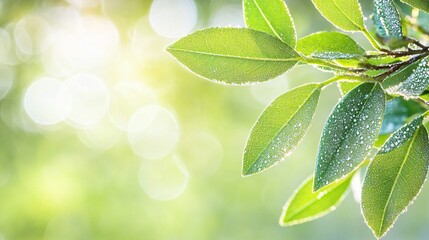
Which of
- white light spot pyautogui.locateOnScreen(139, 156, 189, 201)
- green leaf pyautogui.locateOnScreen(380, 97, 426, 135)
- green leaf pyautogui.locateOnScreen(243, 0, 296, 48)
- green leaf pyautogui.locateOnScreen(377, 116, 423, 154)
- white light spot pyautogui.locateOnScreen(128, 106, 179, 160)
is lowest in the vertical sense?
green leaf pyautogui.locateOnScreen(377, 116, 423, 154)

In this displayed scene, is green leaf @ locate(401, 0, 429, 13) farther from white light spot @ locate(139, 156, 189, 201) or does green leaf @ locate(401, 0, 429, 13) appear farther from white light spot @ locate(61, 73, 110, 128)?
white light spot @ locate(61, 73, 110, 128)

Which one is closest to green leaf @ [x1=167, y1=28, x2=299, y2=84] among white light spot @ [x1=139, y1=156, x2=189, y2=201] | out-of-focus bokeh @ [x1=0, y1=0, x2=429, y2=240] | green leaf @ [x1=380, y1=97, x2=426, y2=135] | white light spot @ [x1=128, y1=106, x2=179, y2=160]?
green leaf @ [x1=380, y1=97, x2=426, y2=135]

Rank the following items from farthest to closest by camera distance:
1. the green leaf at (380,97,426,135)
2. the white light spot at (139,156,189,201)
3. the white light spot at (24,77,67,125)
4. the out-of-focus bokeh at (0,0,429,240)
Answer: the white light spot at (139,156,189,201), the white light spot at (24,77,67,125), the out-of-focus bokeh at (0,0,429,240), the green leaf at (380,97,426,135)

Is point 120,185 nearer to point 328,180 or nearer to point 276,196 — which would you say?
point 276,196

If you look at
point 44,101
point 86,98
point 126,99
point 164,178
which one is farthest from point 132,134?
point 44,101

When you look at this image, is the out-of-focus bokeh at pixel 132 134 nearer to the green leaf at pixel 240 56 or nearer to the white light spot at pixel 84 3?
the white light spot at pixel 84 3

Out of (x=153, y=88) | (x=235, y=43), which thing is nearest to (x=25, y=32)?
(x=153, y=88)

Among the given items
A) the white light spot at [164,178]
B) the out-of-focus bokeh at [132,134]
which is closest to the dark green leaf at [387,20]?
the out-of-focus bokeh at [132,134]
